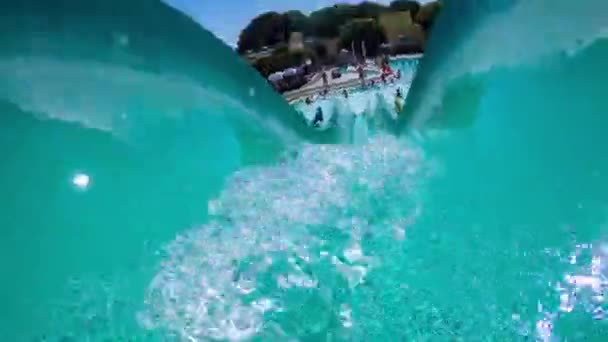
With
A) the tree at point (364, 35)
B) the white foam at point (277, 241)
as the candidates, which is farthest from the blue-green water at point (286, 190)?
the tree at point (364, 35)

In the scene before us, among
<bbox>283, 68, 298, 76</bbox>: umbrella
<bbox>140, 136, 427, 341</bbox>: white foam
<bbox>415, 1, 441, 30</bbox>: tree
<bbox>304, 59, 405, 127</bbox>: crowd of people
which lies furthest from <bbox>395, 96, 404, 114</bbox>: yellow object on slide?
<bbox>283, 68, 298, 76</bbox>: umbrella

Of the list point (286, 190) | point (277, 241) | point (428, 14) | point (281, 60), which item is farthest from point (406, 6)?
point (277, 241)

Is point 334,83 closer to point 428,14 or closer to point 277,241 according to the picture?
point 428,14

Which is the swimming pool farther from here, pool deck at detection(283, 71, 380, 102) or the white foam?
the white foam

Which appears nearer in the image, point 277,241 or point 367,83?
point 277,241

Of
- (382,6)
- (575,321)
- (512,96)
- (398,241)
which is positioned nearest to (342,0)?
(382,6)

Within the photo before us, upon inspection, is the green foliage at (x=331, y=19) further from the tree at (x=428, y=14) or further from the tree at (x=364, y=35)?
the tree at (x=428, y=14)
